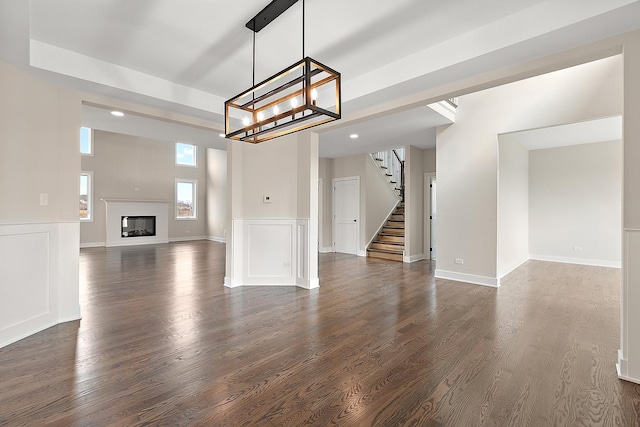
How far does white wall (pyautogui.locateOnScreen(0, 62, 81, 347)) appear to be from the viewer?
2.73 meters

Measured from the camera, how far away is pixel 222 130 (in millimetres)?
4723

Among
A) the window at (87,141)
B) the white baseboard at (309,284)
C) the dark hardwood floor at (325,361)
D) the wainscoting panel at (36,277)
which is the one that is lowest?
the dark hardwood floor at (325,361)

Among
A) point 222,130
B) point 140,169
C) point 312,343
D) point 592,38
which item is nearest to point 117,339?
point 312,343

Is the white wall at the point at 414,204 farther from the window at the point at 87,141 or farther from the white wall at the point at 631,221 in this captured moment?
the window at the point at 87,141

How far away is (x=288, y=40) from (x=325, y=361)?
9.25ft

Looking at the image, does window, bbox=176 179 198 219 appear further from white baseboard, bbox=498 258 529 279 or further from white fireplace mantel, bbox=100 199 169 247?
white baseboard, bbox=498 258 529 279

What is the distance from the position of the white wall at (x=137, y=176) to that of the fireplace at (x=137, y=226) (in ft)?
2.06

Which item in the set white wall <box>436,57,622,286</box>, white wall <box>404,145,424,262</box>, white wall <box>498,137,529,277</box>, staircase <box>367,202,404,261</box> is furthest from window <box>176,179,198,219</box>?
white wall <box>498,137,529,277</box>

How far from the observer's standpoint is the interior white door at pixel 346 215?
27.0 ft

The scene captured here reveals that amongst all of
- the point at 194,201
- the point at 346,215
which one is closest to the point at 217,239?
the point at 194,201

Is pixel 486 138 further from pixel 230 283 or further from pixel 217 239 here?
pixel 217 239

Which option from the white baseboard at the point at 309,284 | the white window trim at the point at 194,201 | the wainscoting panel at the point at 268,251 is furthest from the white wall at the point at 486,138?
the white window trim at the point at 194,201

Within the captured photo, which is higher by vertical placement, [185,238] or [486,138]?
[486,138]

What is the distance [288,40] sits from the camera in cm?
284
